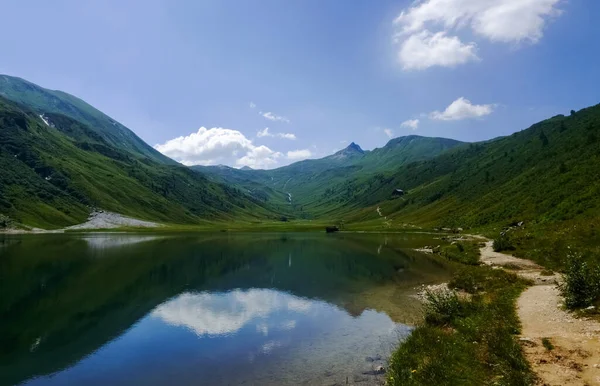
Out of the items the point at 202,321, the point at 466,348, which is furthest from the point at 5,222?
the point at 466,348

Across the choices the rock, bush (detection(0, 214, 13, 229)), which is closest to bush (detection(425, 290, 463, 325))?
the rock

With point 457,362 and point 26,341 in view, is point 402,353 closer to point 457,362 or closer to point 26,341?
point 457,362

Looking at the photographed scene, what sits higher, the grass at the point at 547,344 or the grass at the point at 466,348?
the grass at the point at 547,344

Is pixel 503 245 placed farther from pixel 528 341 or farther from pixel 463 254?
pixel 528 341

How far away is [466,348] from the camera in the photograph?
23.7m

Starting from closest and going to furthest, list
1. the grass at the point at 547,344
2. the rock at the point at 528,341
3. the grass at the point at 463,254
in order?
the grass at the point at 547,344 < the rock at the point at 528,341 < the grass at the point at 463,254

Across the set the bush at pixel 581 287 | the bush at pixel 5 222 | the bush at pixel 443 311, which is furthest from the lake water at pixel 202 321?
the bush at pixel 5 222

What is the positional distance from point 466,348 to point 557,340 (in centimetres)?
505

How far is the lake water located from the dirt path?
9626 mm

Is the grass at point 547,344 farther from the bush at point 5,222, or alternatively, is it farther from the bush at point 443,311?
the bush at point 5,222

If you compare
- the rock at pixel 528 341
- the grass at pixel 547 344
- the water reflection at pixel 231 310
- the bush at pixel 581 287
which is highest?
the bush at pixel 581 287

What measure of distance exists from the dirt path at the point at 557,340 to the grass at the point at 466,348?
74 centimetres

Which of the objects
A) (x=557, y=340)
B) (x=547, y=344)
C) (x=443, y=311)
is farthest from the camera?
(x=443, y=311)

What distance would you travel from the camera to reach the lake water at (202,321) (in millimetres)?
27156
